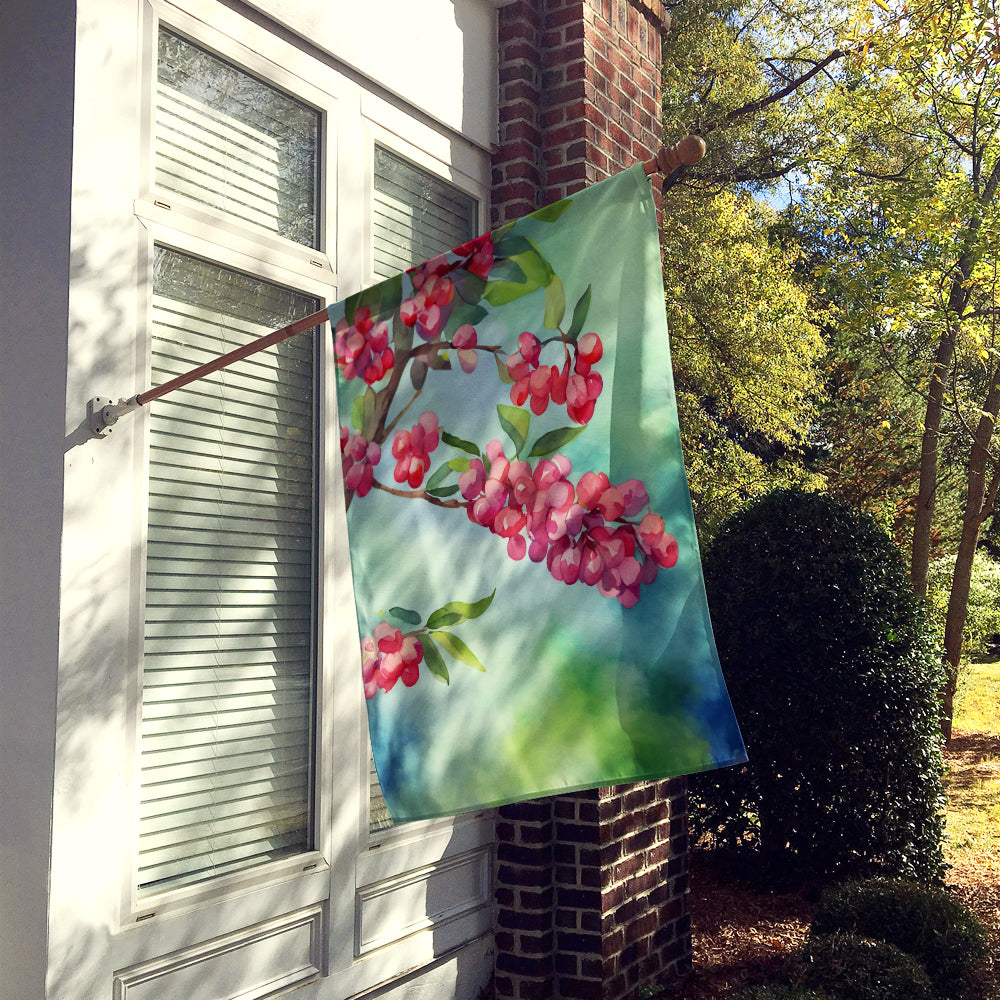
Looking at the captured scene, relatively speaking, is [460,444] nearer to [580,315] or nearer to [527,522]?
[527,522]

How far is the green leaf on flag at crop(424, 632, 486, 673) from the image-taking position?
82.0 inches

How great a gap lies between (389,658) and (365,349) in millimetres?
696

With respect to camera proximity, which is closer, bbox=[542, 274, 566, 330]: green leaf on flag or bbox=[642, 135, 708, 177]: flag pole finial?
bbox=[642, 135, 708, 177]: flag pole finial

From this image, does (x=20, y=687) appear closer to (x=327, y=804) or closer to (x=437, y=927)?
(x=327, y=804)

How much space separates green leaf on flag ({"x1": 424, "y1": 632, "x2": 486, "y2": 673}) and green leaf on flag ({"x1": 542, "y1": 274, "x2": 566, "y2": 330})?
0.70 m

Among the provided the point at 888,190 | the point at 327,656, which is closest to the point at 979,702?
the point at 888,190

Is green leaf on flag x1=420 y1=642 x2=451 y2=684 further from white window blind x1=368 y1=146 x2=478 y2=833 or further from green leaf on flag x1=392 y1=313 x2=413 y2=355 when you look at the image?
white window blind x1=368 y1=146 x2=478 y2=833

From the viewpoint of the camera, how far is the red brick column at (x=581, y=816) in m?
4.14

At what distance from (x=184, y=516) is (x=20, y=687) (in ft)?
2.16

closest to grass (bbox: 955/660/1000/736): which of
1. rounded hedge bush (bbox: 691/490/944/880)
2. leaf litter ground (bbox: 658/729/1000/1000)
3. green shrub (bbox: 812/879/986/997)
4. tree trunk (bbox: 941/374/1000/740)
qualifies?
tree trunk (bbox: 941/374/1000/740)

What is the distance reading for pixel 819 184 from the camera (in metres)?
12.3

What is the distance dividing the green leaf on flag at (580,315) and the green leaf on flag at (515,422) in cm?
19

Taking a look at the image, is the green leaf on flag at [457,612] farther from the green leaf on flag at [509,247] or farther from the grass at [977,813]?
the grass at [977,813]

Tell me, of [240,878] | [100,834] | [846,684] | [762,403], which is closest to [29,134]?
[100,834]
